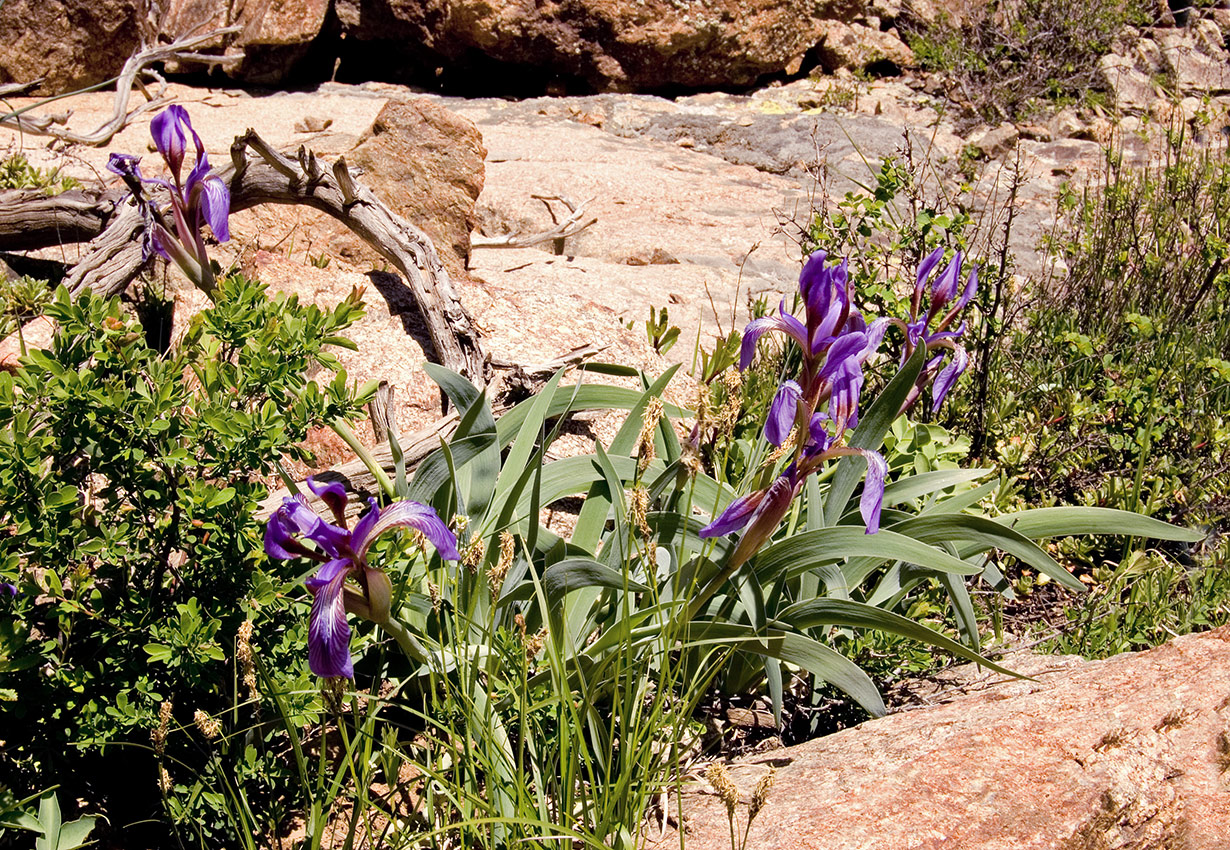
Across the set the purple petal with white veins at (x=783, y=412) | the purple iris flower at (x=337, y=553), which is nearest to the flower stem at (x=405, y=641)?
the purple iris flower at (x=337, y=553)

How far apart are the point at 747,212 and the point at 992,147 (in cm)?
234

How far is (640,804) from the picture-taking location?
160 cm

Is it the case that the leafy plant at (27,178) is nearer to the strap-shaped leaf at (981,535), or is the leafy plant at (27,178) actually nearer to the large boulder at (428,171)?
the large boulder at (428,171)

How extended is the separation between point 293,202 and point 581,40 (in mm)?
4649

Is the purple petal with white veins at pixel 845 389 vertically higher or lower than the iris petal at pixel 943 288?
lower

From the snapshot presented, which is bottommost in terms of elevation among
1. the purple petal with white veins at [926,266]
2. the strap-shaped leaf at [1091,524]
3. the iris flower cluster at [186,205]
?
the strap-shaped leaf at [1091,524]

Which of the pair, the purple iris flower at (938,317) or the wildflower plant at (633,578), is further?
the purple iris flower at (938,317)

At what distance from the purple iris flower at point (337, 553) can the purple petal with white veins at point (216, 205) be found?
1277mm

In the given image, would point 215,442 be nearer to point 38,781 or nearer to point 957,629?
point 38,781

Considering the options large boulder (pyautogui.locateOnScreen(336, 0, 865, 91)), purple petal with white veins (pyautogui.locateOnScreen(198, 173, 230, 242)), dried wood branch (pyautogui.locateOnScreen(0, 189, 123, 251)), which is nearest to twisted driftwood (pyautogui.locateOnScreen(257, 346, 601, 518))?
purple petal with white veins (pyautogui.locateOnScreen(198, 173, 230, 242))

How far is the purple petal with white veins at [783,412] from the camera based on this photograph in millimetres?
1586

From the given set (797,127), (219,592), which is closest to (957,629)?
(219,592)

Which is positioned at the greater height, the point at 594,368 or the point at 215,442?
the point at 215,442

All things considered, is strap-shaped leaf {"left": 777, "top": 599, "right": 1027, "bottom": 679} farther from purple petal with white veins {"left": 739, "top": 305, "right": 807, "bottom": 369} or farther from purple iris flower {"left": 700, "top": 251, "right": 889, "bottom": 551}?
purple petal with white veins {"left": 739, "top": 305, "right": 807, "bottom": 369}
